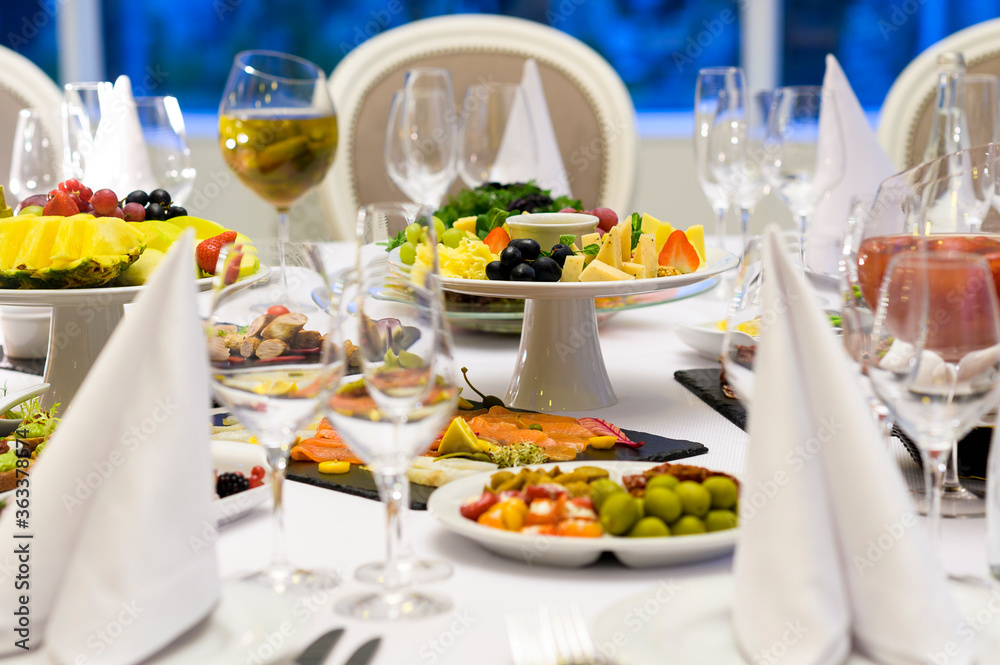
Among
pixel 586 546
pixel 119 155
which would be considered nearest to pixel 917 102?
pixel 119 155

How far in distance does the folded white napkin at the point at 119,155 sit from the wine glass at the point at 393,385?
4.65 ft

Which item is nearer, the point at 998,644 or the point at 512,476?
the point at 998,644

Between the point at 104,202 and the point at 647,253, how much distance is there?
672 mm

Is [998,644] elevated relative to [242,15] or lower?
lower

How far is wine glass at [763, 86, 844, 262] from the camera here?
5.76 ft

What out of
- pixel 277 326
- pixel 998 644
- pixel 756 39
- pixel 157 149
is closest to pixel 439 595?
pixel 277 326

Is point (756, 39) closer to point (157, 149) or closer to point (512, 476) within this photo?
point (157, 149)

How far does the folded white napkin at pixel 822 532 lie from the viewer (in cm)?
58

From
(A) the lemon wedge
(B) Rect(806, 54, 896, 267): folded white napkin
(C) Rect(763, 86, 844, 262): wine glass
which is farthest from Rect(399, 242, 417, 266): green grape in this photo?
(B) Rect(806, 54, 896, 267): folded white napkin

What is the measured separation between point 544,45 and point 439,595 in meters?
2.27

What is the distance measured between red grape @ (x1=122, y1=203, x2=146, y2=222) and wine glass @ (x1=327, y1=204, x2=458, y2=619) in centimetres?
74

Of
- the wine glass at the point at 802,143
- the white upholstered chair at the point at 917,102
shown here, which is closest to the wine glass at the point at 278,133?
the wine glass at the point at 802,143

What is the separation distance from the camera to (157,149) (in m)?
1.86

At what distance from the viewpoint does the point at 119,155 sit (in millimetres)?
1992
